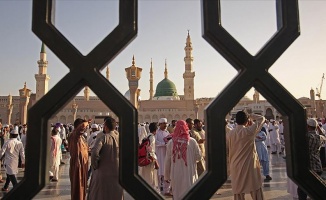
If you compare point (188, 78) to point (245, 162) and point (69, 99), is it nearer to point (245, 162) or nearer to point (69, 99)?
point (245, 162)

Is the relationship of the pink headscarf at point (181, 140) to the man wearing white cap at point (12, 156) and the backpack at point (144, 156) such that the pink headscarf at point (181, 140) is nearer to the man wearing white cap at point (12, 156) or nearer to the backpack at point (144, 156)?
the backpack at point (144, 156)

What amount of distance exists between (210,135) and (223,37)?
0.24 m

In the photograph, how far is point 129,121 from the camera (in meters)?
0.66

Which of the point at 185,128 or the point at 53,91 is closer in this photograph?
the point at 53,91

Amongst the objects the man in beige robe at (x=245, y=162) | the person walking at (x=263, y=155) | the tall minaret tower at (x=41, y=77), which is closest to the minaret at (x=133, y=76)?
the tall minaret tower at (x=41, y=77)

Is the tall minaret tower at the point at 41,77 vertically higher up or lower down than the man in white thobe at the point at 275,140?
higher up

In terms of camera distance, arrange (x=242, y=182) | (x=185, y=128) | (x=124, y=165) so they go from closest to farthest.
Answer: (x=124, y=165), (x=242, y=182), (x=185, y=128)

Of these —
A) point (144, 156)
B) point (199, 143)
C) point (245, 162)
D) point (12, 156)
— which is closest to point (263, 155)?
point (199, 143)

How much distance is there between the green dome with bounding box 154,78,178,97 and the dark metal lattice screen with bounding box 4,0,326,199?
166 ft

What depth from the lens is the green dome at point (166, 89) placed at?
5150 centimetres

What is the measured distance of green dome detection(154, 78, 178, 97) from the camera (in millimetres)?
51500

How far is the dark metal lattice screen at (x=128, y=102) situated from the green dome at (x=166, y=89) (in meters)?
50.6

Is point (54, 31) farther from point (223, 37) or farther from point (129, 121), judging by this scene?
point (223, 37)

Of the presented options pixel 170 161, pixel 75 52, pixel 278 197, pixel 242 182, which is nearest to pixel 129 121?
pixel 75 52
